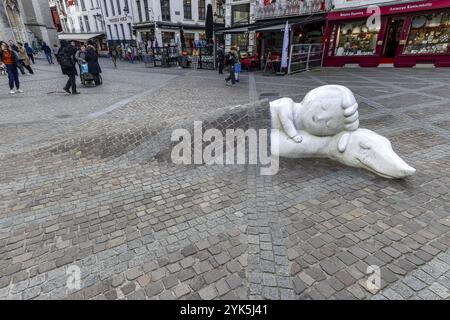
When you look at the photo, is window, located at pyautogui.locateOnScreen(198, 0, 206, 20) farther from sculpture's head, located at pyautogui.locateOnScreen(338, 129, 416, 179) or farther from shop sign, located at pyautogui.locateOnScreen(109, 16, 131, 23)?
sculpture's head, located at pyautogui.locateOnScreen(338, 129, 416, 179)

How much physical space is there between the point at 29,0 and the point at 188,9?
21156 mm

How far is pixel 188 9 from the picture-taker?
34094mm

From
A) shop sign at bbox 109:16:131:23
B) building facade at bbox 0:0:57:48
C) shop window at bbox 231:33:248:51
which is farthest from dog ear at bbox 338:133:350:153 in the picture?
shop sign at bbox 109:16:131:23

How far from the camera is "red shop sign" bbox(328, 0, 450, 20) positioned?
1443 centimetres

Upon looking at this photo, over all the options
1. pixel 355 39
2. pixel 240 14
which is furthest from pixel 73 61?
pixel 240 14

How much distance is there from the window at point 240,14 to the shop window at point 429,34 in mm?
14417

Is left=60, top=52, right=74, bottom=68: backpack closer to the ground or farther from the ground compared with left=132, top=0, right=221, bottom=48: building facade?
closer to the ground

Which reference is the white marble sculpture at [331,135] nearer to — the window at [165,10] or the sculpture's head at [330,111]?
the sculpture's head at [330,111]

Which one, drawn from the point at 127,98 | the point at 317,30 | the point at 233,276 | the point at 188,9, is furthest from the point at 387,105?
the point at 188,9

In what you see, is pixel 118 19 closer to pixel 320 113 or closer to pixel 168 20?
pixel 168 20

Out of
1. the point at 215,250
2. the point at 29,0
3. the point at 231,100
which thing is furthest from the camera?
the point at 29,0

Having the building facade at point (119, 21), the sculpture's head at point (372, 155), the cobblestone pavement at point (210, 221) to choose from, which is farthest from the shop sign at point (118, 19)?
the sculpture's head at point (372, 155)

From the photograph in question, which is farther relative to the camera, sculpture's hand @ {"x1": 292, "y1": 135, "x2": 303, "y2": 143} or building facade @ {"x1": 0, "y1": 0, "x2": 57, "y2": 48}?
building facade @ {"x1": 0, "y1": 0, "x2": 57, "y2": 48}
